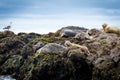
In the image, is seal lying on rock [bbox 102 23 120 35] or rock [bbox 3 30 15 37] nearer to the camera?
seal lying on rock [bbox 102 23 120 35]

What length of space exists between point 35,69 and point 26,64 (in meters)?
3.51

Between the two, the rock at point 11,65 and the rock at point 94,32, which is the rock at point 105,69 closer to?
the rock at point 94,32

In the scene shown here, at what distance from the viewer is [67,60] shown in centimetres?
2547

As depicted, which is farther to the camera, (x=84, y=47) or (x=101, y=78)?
(x=84, y=47)

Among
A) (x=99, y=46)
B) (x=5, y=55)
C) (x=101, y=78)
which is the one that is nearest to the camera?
(x=101, y=78)

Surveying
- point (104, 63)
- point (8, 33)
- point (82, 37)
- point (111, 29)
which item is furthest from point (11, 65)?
point (104, 63)

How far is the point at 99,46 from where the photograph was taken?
1057 inches

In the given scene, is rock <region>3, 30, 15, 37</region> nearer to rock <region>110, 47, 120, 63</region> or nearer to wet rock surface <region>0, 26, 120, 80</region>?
wet rock surface <region>0, 26, 120, 80</region>

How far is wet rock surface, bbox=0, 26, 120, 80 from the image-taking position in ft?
77.3

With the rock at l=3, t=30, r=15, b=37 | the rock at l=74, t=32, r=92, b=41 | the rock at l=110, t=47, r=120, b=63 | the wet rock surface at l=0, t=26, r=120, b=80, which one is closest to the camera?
the rock at l=110, t=47, r=120, b=63

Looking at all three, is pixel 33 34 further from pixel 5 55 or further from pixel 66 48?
pixel 66 48

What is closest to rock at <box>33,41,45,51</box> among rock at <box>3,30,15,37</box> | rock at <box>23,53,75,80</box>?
rock at <box>23,53,75,80</box>

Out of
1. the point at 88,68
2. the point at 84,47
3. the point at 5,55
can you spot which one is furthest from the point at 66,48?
the point at 5,55

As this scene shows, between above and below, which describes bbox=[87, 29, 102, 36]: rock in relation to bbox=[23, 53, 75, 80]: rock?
above
